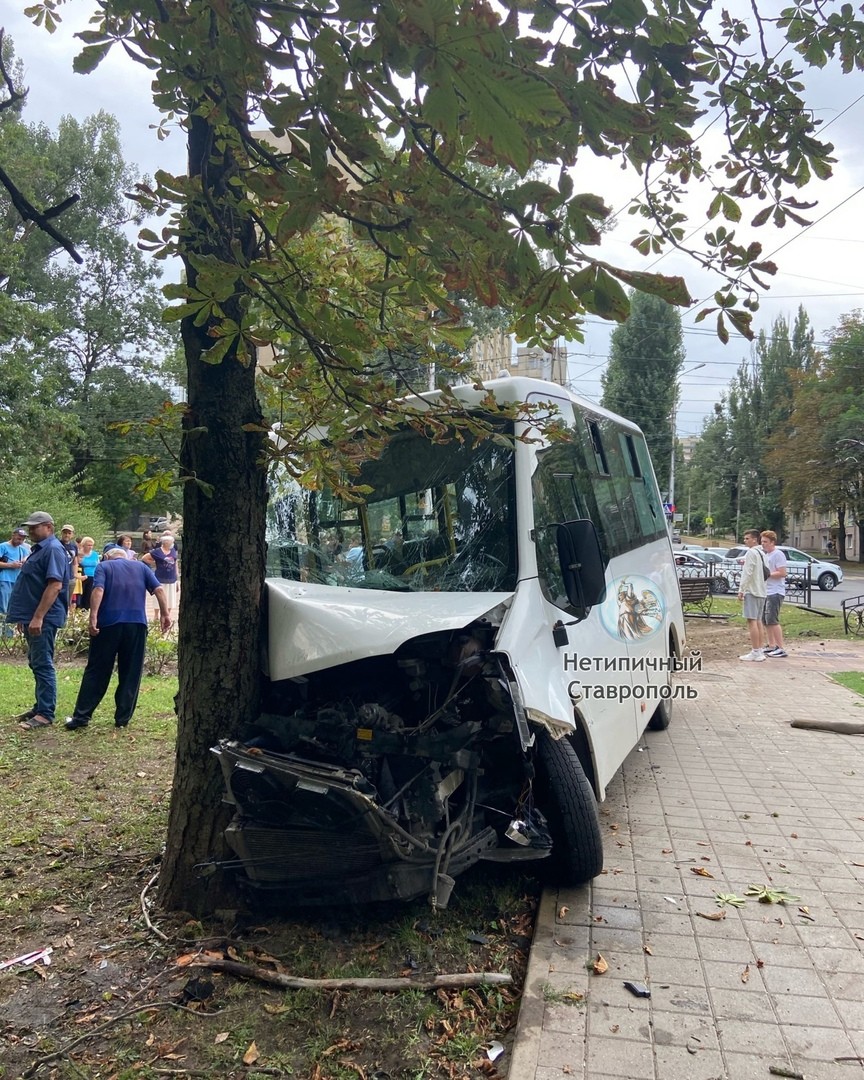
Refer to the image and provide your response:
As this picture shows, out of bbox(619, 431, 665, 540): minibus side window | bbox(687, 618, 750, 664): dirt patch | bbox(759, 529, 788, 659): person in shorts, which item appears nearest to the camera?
bbox(619, 431, 665, 540): minibus side window

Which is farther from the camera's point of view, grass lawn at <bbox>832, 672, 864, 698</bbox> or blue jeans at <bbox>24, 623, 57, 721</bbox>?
grass lawn at <bbox>832, 672, 864, 698</bbox>

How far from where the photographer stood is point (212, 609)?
11.8 feet

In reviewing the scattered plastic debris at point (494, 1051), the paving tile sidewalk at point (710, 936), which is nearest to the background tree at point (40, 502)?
the paving tile sidewalk at point (710, 936)

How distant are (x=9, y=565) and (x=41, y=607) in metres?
5.75

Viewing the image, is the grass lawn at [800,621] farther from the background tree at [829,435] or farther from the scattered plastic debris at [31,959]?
the background tree at [829,435]

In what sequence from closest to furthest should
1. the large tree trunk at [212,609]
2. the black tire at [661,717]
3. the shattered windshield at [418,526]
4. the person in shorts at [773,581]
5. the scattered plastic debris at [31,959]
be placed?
1. the scattered plastic debris at [31,959]
2. the large tree trunk at [212,609]
3. the shattered windshield at [418,526]
4. the black tire at [661,717]
5. the person in shorts at [773,581]

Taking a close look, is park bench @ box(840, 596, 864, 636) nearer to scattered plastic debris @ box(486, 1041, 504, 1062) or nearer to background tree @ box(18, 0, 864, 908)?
background tree @ box(18, 0, 864, 908)

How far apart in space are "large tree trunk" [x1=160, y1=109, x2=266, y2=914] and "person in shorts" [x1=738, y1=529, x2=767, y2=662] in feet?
30.7

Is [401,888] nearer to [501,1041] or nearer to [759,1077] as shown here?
[501,1041]

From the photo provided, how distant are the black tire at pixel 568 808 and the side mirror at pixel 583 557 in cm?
73

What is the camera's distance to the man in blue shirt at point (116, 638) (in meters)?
7.21

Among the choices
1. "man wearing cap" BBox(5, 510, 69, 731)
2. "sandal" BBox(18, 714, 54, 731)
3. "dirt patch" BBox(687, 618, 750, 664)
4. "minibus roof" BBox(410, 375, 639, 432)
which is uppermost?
"minibus roof" BBox(410, 375, 639, 432)

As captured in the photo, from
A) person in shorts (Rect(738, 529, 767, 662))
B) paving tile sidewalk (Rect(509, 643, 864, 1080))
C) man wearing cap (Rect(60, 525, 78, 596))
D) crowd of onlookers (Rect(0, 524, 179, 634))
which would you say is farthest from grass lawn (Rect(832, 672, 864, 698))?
man wearing cap (Rect(60, 525, 78, 596))

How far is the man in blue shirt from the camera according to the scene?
721cm
